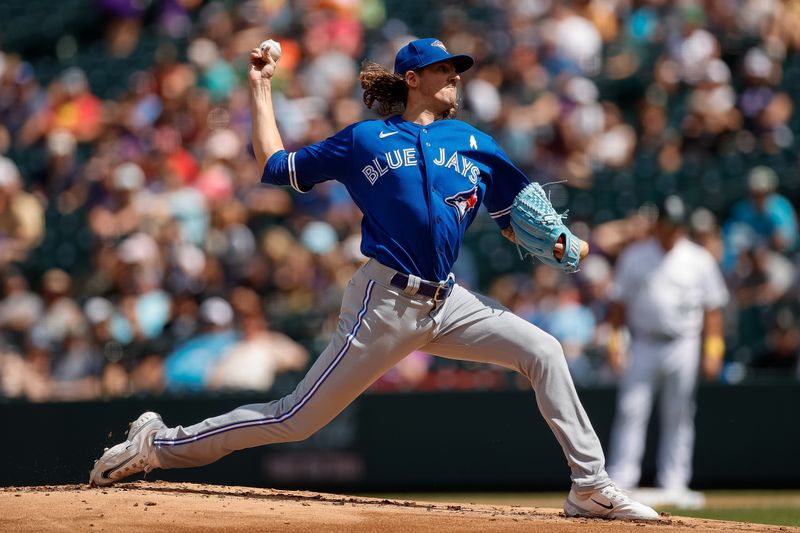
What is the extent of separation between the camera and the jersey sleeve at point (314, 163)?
613cm

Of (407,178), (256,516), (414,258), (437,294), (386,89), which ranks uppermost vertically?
(386,89)

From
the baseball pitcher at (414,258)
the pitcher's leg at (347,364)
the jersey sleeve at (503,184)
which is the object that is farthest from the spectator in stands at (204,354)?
the jersey sleeve at (503,184)

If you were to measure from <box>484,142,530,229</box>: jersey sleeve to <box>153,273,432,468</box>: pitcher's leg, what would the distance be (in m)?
0.68

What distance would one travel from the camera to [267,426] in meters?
6.14

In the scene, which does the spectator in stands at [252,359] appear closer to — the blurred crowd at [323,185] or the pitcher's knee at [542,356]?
the blurred crowd at [323,185]

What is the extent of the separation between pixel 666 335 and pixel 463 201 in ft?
14.9

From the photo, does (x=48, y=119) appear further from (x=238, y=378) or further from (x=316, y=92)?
(x=238, y=378)

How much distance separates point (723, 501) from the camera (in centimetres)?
1007

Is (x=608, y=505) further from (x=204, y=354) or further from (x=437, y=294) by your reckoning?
(x=204, y=354)

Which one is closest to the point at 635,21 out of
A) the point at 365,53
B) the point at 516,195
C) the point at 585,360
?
the point at 365,53

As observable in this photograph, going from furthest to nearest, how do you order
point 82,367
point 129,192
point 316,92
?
point 316,92 → point 129,192 → point 82,367

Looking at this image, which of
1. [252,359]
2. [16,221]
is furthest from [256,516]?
[16,221]

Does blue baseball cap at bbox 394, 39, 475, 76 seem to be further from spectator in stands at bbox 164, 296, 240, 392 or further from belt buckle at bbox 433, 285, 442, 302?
spectator in stands at bbox 164, 296, 240, 392

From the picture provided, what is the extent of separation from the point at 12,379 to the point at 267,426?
5804 mm
